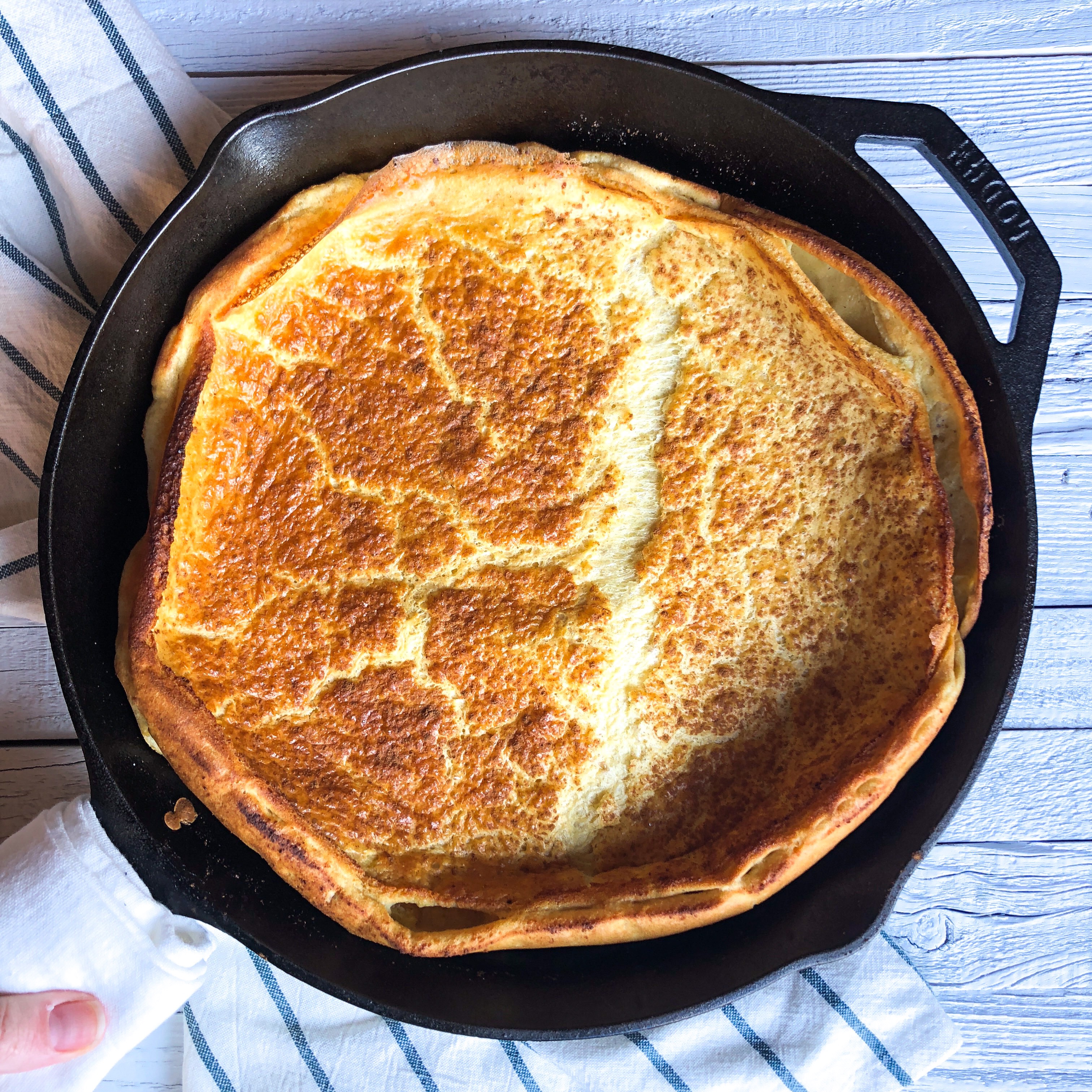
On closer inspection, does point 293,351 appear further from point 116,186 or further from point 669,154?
point 669,154

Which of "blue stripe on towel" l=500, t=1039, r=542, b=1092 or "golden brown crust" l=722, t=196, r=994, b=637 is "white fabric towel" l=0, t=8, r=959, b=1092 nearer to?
"blue stripe on towel" l=500, t=1039, r=542, b=1092

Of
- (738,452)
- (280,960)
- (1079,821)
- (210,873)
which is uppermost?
(738,452)

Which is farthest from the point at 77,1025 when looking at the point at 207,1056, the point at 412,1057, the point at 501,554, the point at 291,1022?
the point at 501,554

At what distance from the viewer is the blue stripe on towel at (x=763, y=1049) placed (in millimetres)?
1956

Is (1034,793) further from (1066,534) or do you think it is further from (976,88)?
(976,88)

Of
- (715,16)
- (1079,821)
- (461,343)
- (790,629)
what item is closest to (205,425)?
(461,343)

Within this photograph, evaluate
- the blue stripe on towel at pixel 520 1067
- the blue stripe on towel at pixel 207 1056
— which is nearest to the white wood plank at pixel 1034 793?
the blue stripe on towel at pixel 520 1067

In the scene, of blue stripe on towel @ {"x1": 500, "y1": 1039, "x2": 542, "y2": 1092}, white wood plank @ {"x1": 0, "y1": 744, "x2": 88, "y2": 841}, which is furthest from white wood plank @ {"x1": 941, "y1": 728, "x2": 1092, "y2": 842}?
white wood plank @ {"x1": 0, "y1": 744, "x2": 88, "y2": 841}

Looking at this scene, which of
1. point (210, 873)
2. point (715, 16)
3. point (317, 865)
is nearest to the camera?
point (317, 865)

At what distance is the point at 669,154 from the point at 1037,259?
32.7 inches

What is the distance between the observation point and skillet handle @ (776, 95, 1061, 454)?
1.75 meters

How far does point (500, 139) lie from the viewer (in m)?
1.91

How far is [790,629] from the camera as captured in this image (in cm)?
175

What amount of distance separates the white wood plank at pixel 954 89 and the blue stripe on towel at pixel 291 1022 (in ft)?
7.03
